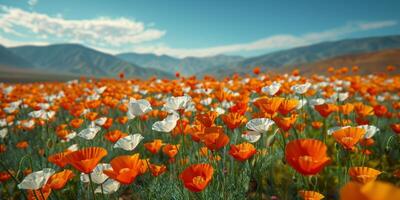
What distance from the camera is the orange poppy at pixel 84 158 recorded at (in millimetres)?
1588

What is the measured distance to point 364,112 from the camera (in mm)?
2662

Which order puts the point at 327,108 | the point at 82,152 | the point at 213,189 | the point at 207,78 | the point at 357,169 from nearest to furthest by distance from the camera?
the point at 357,169 < the point at 82,152 < the point at 213,189 < the point at 327,108 < the point at 207,78

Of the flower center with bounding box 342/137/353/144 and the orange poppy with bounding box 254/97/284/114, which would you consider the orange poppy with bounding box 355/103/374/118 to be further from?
the flower center with bounding box 342/137/353/144

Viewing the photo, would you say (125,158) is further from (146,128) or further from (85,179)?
(146,128)

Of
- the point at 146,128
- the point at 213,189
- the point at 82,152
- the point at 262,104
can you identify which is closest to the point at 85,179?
the point at 82,152

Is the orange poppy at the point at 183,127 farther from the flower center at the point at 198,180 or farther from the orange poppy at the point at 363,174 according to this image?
the orange poppy at the point at 363,174

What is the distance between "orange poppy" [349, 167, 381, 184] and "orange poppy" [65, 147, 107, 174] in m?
1.26

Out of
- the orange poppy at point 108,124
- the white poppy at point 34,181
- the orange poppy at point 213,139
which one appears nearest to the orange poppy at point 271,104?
the orange poppy at point 213,139

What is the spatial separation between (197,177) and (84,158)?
0.70 meters

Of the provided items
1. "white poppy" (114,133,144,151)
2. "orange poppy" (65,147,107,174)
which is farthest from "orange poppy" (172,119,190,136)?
"orange poppy" (65,147,107,174)

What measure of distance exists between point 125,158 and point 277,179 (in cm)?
165

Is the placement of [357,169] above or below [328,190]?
above

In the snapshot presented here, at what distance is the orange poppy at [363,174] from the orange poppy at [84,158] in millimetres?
1255

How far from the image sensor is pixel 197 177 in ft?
4.93
